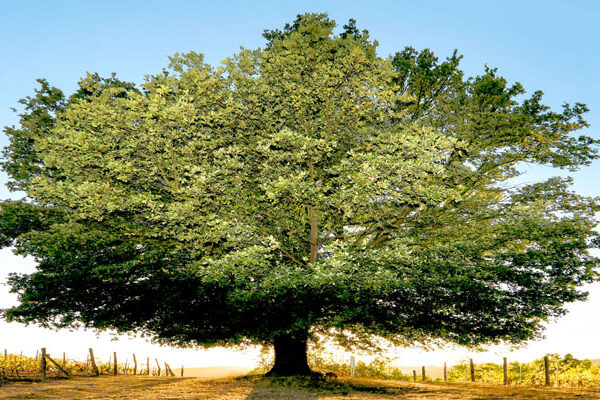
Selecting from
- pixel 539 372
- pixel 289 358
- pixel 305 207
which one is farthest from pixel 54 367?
pixel 539 372

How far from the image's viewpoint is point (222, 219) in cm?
1678

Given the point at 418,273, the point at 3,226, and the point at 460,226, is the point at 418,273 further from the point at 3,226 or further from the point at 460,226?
the point at 3,226

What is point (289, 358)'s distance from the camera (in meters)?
22.2

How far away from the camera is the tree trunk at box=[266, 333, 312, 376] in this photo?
71.8 ft

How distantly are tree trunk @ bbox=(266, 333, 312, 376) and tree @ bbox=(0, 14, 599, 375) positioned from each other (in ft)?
10.6

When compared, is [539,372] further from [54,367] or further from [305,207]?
[54,367]

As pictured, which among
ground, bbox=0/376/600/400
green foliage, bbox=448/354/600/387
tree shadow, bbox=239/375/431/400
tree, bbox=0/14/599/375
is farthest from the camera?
green foliage, bbox=448/354/600/387

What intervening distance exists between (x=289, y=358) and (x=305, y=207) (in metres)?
8.70

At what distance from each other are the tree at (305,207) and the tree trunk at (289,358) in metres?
3.23

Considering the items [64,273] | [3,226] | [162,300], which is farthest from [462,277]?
[3,226]

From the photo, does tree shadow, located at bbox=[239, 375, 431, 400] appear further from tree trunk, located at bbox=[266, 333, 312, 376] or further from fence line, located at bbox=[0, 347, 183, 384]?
fence line, located at bbox=[0, 347, 183, 384]

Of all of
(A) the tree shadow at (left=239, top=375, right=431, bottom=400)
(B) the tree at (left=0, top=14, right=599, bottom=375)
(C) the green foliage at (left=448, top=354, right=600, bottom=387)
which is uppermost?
(B) the tree at (left=0, top=14, right=599, bottom=375)

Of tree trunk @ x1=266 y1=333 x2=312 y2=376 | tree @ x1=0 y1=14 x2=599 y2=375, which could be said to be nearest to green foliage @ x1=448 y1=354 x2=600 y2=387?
tree @ x1=0 y1=14 x2=599 y2=375

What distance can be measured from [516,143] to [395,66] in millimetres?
7073
